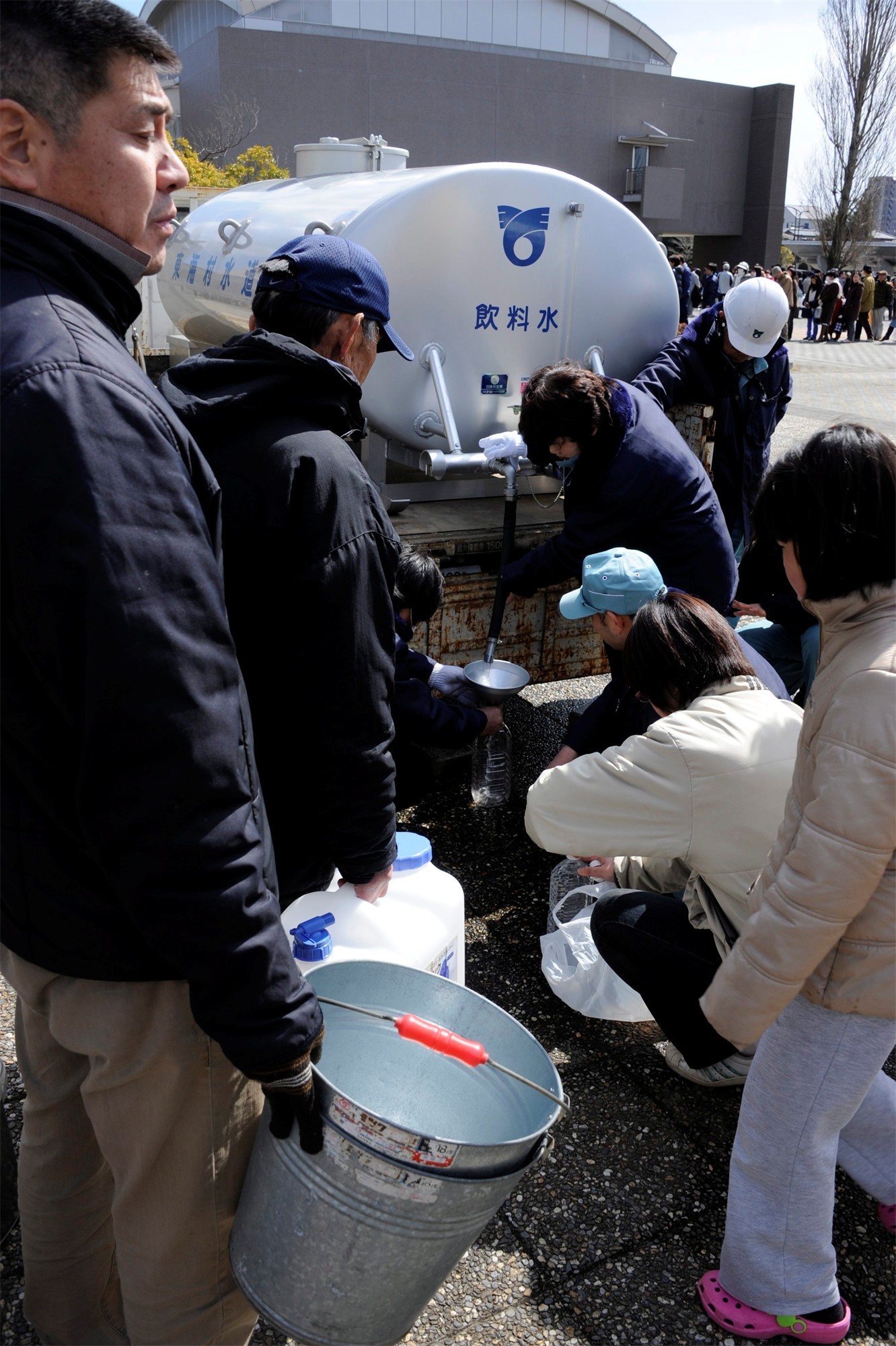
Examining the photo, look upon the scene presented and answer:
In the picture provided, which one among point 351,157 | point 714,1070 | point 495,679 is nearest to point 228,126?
point 351,157

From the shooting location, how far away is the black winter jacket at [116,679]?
1046mm

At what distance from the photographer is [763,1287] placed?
1815mm

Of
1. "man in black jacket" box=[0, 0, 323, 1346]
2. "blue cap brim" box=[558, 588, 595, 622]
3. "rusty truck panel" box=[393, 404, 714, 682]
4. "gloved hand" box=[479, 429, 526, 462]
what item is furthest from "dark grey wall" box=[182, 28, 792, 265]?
"man in black jacket" box=[0, 0, 323, 1346]


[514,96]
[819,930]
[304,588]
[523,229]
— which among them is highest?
[514,96]

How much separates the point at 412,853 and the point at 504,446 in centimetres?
185

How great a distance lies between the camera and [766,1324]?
1.82 m

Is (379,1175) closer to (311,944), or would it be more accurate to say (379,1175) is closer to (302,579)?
(311,944)

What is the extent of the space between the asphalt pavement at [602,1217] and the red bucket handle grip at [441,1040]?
0.88 metres

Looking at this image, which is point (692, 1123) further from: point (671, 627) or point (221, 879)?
point (221, 879)

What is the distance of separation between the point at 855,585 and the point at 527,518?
2.57m

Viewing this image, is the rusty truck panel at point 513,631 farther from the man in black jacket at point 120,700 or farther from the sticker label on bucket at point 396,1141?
the sticker label on bucket at point 396,1141

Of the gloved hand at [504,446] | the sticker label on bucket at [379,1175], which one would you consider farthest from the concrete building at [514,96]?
the sticker label on bucket at [379,1175]

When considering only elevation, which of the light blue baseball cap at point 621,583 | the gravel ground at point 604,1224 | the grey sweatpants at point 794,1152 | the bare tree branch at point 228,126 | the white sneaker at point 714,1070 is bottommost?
the gravel ground at point 604,1224

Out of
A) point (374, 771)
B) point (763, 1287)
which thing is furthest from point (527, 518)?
point (763, 1287)
